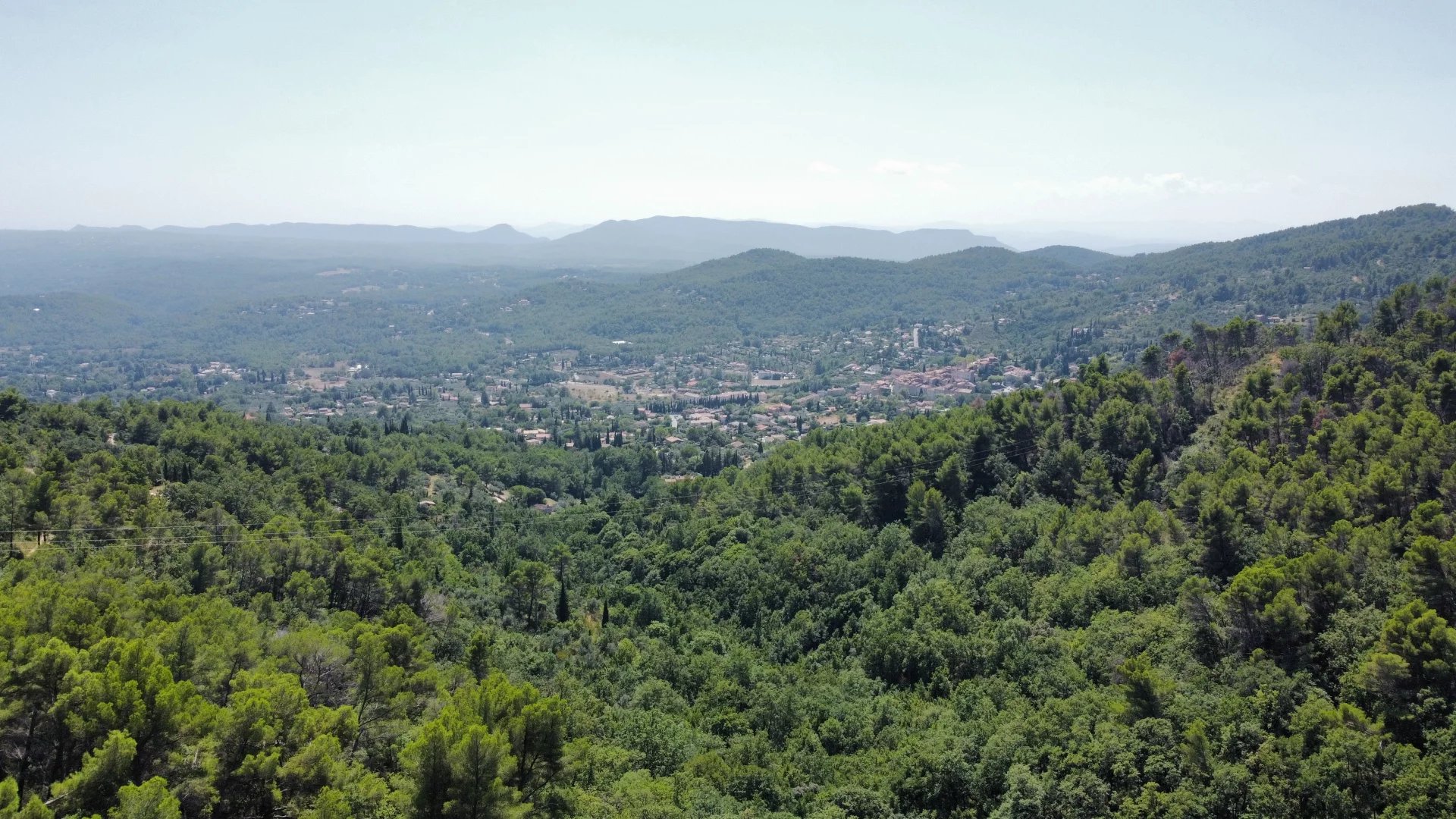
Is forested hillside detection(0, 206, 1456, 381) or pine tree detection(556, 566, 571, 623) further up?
forested hillside detection(0, 206, 1456, 381)

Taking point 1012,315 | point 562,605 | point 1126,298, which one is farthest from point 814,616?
point 1012,315

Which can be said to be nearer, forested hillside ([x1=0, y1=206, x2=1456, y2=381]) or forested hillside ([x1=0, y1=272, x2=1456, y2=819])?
forested hillside ([x1=0, y1=272, x2=1456, y2=819])

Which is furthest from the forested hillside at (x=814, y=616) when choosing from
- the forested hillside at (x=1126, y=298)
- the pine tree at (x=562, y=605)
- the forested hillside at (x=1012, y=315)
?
the forested hillside at (x=1012, y=315)

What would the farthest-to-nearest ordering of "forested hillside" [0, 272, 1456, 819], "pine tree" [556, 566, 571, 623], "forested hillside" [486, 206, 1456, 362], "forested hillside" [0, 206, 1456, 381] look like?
"forested hillside" [0, 206, 1456, 381] → "forested hillside" [486, 206, 1456, 362] → "pine tree" [556, 566, 571, 623] → "forested hillside" [0, 272, 1456, 819]

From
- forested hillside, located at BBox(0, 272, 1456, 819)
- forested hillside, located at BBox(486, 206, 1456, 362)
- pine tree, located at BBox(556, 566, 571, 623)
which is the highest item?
forested hillside, located at BBox(486, 206, 1456, 362)

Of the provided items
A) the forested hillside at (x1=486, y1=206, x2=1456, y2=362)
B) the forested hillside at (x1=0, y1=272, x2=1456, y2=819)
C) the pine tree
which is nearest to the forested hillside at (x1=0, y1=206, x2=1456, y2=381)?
the forested hillside at (x1=486, y1=206, x2=1456, y2=362)

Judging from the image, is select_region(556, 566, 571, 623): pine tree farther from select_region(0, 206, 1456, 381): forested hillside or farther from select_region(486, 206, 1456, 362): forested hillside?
select_region(0, 206, 1456, 381): forested hillside

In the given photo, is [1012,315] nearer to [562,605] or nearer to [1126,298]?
[1126,298]

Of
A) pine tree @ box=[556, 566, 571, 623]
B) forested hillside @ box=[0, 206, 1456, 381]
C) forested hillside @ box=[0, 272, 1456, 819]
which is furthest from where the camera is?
forested hillside @ box=[0, 206, 1456, 381]

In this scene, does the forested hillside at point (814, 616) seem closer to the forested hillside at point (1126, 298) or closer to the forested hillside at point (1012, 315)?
the forested hillside at point (1126, 298)
